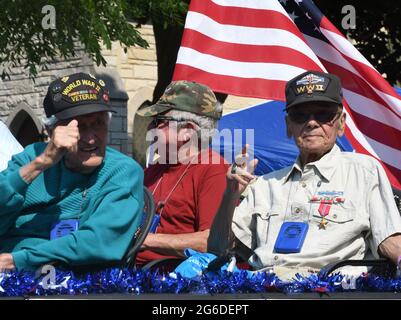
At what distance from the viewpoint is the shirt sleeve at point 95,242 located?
466 cm

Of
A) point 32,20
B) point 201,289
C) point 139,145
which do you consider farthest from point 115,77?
point 201,289

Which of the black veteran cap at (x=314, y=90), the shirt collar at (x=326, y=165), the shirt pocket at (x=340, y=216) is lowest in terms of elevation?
the shirt pocket at (x=340, y=216)

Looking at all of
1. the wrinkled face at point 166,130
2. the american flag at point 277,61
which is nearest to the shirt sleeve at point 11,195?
the wrinkled face at point 166,130

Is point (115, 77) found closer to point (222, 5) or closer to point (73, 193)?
point (222, 5)

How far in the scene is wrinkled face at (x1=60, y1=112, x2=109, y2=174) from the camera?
195 inches

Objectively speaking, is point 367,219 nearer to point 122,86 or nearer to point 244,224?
point 244,224

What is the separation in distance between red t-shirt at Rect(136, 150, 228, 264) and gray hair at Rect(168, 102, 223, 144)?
15 cm

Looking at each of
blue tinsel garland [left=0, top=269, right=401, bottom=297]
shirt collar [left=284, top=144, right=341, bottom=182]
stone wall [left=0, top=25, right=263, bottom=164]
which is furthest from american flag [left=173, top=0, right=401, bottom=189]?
stone wall [left=0, top=25, right=263, bottom=164]

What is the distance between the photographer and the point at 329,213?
5.10 m

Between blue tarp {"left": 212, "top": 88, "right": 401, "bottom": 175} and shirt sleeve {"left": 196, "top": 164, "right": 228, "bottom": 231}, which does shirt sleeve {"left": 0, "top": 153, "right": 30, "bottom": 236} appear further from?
blue tarp {"left": 212, "top": 88, "right": 401, "bottom": 175}

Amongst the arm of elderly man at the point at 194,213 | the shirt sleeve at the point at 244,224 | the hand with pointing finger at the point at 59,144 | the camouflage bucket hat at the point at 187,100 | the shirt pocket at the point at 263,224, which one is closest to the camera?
the hand with pointing finger at the point at 59,144

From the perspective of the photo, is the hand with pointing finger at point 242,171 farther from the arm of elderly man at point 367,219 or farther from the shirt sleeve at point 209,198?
the shirt sleeve at point 209,198

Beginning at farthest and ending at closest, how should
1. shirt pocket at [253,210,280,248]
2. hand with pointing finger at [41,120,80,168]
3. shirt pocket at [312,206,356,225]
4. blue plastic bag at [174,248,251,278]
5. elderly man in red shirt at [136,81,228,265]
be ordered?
elderly man in red shirt at [136,81,228,265] < shirt pocket at [253,210,280,248] < shirt pocket at [312,206,356,225] < blue plastic bag at [174,248,251,278] < hand with pointing finger at [41,120,80,168]

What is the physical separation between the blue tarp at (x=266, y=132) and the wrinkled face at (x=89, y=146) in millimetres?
5540
